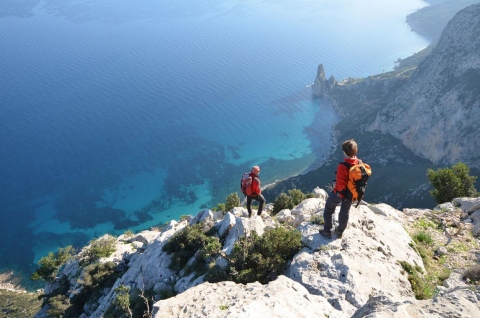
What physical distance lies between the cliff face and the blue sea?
22.4 m

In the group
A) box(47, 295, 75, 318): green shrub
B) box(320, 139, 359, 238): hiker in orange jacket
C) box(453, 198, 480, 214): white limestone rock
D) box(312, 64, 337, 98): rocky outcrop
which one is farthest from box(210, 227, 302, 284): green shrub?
box(312, 64, 337, 98): rocky outcrop

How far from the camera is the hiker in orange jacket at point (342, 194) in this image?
929 centimetres

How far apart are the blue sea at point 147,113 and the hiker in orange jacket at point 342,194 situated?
6265cm

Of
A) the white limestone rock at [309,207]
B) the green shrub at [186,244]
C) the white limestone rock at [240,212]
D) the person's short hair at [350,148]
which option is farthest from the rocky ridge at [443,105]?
the person's short hair at [350,148]

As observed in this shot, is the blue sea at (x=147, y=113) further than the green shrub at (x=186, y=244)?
Yes

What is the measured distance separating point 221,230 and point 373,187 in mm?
61932

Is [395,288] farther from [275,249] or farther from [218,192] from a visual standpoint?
[218,192]

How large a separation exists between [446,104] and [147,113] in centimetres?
8978

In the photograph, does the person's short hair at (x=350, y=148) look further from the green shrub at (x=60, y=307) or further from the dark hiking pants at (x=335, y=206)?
the green shrub at (x=60, y=307)

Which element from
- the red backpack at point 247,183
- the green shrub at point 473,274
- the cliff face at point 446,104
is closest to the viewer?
the green shrub at point 473,274

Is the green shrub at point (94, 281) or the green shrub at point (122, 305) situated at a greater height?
the green shrub at point (122, 305)

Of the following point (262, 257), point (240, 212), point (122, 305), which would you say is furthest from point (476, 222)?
point (122, 305)

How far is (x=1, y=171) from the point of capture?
85.6m

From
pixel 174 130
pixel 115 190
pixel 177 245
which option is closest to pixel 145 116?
pixel 174 130
